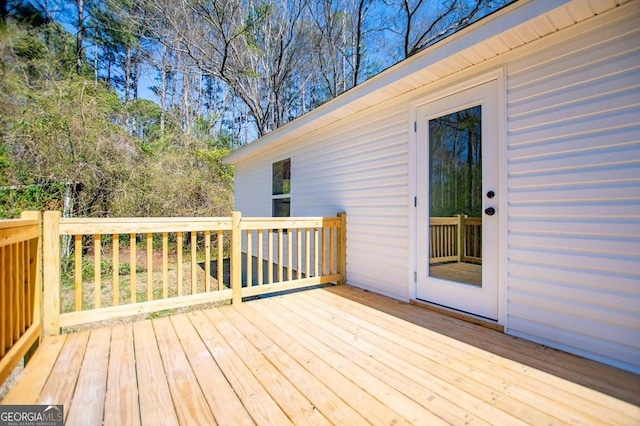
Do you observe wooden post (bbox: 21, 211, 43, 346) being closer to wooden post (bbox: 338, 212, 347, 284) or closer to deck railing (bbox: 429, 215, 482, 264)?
wooden post (bbox: 338, 212, 347, 284)

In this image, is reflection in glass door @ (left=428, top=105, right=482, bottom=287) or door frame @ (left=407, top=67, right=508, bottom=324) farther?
reflection in glass door @ (left=428, top=105, right=482, bottom=287)

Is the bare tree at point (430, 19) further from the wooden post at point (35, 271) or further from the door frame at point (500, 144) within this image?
the wooden post at point (35, 271)

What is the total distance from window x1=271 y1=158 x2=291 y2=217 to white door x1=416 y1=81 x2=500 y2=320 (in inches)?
124

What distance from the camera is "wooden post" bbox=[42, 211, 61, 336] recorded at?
2312 mm

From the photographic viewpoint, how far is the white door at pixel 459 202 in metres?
2.55

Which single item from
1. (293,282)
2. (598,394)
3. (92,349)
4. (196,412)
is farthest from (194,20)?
(598,394)

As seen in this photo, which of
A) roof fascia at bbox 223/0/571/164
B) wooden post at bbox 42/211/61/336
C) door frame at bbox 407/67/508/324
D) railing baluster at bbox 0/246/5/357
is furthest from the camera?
door frame at bbox 407/67/508/324

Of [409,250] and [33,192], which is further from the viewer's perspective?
[33,192]

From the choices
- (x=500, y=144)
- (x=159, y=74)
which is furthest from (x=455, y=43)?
(x=159, y=74)

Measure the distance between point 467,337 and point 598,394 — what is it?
0.82 m

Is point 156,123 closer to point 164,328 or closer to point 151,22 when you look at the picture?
point 151,22

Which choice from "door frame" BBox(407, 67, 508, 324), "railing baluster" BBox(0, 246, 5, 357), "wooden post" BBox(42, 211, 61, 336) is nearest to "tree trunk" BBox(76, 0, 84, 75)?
"wooden post" BBox(42, 211, 61, 336)

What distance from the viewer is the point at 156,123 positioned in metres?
13.2

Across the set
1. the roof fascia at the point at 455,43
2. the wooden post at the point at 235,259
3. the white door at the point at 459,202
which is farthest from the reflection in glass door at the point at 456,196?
the wooden post at the point at 235,259
